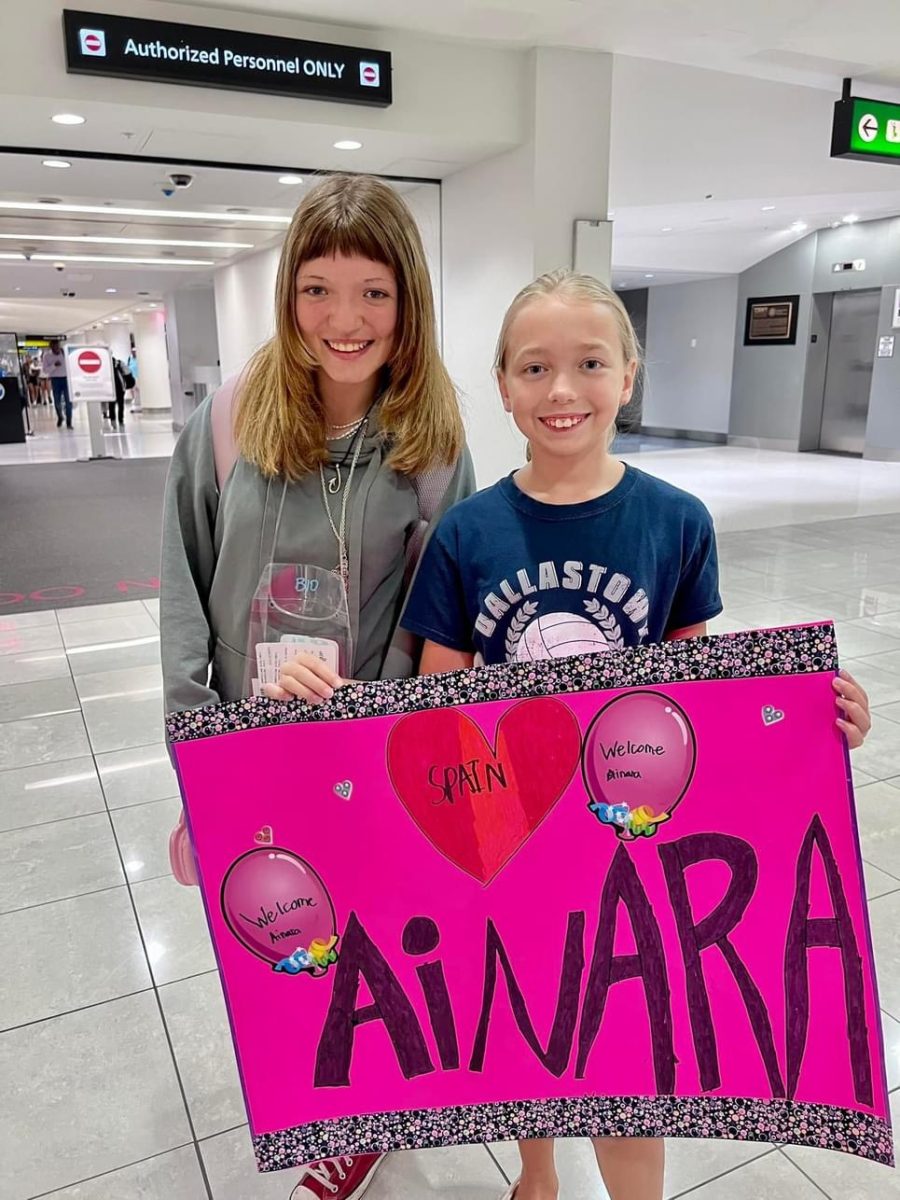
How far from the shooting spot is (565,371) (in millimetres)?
1223

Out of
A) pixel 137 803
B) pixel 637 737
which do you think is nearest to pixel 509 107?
pixel 137 803

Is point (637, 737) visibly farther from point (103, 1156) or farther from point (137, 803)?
point (137, 803)

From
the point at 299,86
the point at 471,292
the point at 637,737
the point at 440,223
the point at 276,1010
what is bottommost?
the point at 276,1010

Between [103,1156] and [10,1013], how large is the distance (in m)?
0.54

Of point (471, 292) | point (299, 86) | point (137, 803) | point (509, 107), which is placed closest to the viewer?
point (137, 803)

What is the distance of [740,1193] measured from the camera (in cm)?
162

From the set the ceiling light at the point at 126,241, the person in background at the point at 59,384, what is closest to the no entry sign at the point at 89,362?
the ceiling light at the point at 126,241

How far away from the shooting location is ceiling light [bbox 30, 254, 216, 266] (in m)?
11.9

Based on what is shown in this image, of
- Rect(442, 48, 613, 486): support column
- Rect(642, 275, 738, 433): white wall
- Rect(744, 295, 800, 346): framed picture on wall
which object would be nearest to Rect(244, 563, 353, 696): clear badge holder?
Rect(442, 48, 613, 486): support column

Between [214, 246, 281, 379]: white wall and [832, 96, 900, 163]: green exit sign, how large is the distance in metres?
6.25

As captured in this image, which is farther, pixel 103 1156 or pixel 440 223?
pixel 440 223

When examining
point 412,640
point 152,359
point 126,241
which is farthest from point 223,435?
point 152,359

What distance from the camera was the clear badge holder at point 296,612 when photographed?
1288 millimetres

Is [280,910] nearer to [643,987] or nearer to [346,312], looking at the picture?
[643,987]
